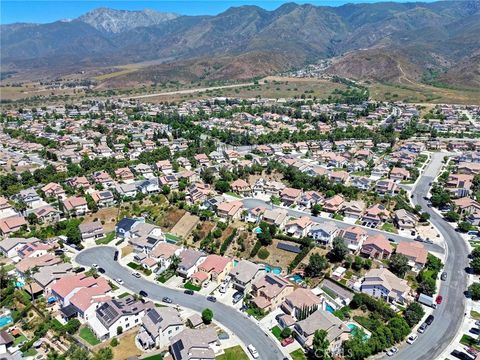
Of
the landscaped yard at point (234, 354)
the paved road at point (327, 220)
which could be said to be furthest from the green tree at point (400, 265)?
the landscaped yard at point (234, 354)

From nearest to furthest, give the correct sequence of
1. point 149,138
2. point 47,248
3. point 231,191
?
point 47,248
point 231,191
point 149,138

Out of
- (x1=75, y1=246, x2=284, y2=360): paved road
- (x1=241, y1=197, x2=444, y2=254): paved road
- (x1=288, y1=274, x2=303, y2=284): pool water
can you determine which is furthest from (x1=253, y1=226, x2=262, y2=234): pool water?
(x1=75, y1=246, x2=284, y2=360): paved road

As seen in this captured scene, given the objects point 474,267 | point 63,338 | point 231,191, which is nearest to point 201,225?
point 231,191

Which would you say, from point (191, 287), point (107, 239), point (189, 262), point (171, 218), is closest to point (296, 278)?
point (191, 287)

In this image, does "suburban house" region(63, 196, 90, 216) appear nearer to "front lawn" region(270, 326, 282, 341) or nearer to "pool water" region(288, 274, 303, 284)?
"pool water" region(288, 274, 303, 284)

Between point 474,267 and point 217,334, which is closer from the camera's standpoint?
point 217,334

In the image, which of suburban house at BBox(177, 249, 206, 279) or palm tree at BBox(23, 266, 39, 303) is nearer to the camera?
palm tree at BBox(23, 266, 39, 303)

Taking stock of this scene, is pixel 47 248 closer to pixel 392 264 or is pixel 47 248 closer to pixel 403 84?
pixel 392 264
